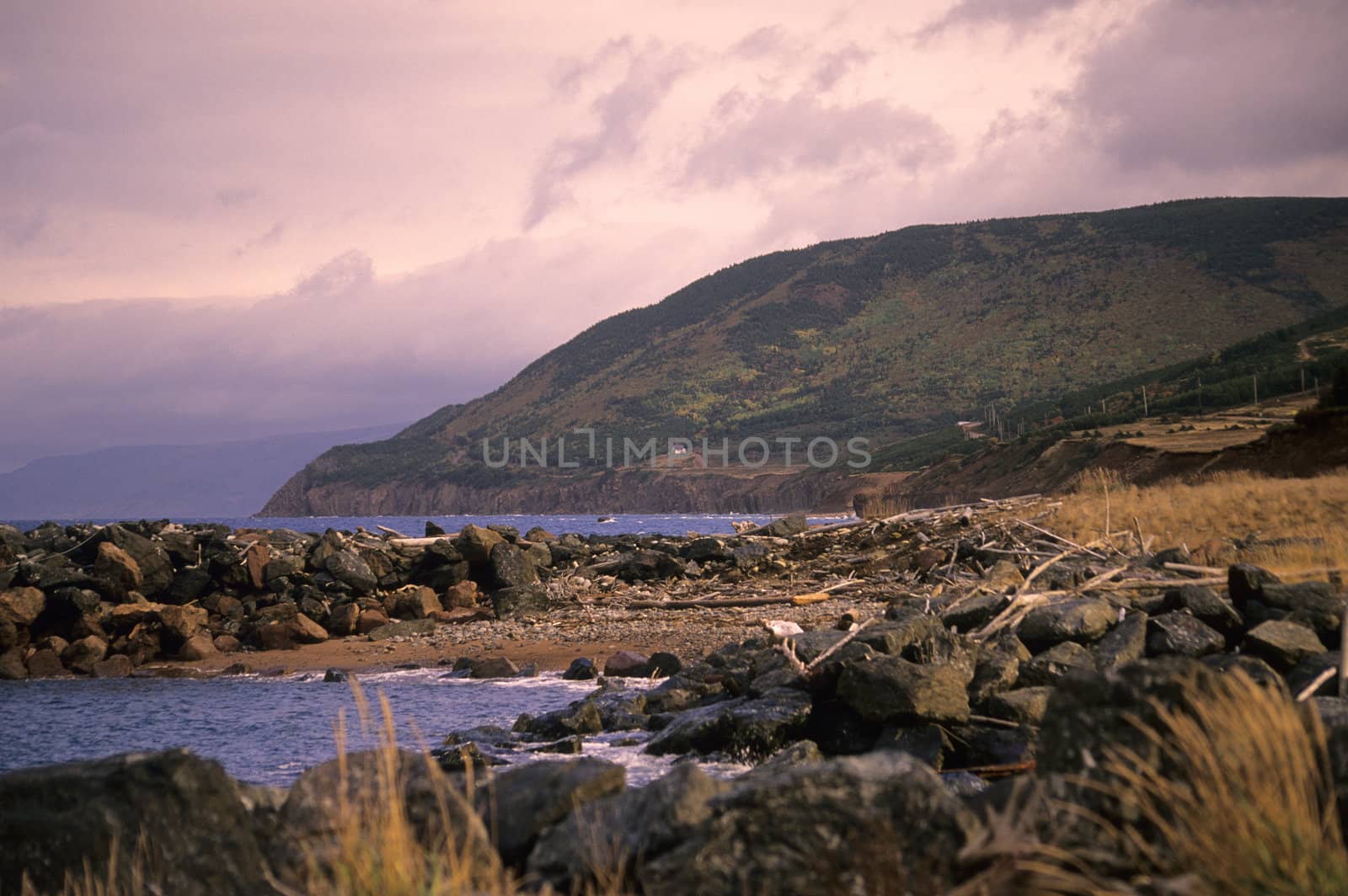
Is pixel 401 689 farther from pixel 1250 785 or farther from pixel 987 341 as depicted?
pixel 987 341

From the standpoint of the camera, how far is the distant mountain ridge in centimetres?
11912

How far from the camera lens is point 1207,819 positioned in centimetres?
388

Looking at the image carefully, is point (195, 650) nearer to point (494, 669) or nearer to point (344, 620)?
point (344, 620)

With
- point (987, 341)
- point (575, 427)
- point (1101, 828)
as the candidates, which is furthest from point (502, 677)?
point (575, 427)

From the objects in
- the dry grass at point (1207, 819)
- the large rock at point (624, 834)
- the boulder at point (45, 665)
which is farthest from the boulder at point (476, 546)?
the dry grass at point (1207, 819)

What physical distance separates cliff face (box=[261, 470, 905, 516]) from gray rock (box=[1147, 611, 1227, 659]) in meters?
77.1

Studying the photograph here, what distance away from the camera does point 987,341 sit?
136 metres

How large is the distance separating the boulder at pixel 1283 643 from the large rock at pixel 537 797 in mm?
6296

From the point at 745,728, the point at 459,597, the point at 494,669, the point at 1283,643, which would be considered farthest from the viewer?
the point at 459,597

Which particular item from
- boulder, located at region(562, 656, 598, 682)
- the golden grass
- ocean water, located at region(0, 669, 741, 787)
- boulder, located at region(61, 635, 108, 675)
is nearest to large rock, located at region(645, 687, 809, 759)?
ocean water, located at region(0, 669, 741, 787)

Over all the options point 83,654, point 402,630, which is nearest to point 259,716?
point 402,630

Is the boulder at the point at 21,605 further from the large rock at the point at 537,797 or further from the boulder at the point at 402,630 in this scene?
the large rock at the point at 537,797

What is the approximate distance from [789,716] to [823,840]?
5.98 metres

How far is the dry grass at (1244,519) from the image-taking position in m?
13.5
